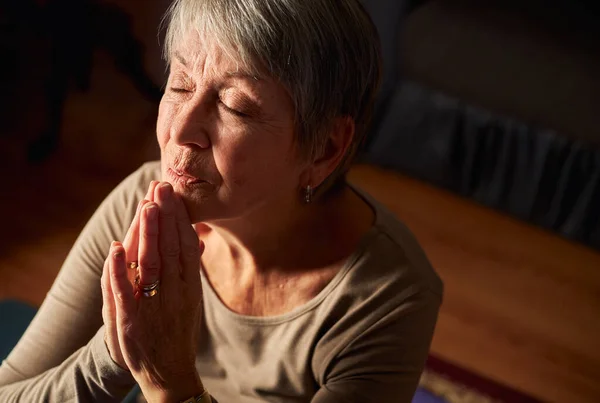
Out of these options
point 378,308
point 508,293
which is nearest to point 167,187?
point 378,308

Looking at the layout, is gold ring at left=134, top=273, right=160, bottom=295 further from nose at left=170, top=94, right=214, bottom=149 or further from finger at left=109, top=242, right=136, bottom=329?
nose at left=170, top=94, right=214, bottom=149

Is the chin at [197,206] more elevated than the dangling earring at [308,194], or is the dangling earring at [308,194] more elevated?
the chin at [197,206]

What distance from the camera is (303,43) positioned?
985mm

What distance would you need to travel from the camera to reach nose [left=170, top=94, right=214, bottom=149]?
3.31 ft

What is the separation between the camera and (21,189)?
2.53m

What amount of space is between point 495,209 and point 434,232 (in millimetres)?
272

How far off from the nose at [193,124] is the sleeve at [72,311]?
268 millimetres

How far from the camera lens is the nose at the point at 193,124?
3.31ft

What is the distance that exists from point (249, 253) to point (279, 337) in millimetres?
145

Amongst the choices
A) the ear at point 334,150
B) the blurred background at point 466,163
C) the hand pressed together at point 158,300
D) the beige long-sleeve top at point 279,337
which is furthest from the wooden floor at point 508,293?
the hand pressed together at point 158,300

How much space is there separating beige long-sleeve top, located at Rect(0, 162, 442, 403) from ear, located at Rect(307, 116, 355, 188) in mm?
123

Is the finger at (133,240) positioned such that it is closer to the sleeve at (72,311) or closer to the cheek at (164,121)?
the cheek at (164,121)

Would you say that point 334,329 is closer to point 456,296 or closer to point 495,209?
point 456,296

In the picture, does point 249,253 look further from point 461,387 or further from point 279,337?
point 461,387
